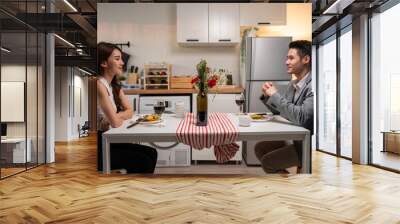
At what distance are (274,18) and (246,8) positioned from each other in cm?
31

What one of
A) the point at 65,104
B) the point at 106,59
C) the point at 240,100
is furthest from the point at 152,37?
the point at 65,104

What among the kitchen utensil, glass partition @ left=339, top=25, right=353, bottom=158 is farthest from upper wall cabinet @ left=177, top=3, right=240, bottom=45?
glass partition @ left=339, top=25, right=353, bottom=158

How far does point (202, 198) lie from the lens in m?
3.38

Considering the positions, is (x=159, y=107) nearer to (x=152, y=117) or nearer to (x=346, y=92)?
(x=152, y=117)

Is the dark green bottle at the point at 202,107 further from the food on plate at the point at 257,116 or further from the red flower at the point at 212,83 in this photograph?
the food on plate at the point at 257,116

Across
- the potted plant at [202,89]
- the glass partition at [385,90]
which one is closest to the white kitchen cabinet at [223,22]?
the potted plant at [202,89]

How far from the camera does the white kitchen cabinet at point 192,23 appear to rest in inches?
154

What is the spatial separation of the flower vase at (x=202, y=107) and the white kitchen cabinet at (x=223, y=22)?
59 centimetres

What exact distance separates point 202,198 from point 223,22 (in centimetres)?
182

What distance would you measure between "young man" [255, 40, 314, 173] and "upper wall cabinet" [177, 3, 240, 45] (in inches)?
24.7

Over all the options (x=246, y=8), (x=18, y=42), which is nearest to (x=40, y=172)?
(x=18, y=42)

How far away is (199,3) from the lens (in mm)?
3961

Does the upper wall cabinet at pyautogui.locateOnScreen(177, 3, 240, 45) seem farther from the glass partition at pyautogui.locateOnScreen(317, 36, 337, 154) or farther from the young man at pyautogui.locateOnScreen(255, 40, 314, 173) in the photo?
the glass partition at pyautogui.locateOnScreen(317, 36, 337, 154)

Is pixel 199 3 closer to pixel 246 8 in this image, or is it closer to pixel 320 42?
pixel 246 8
